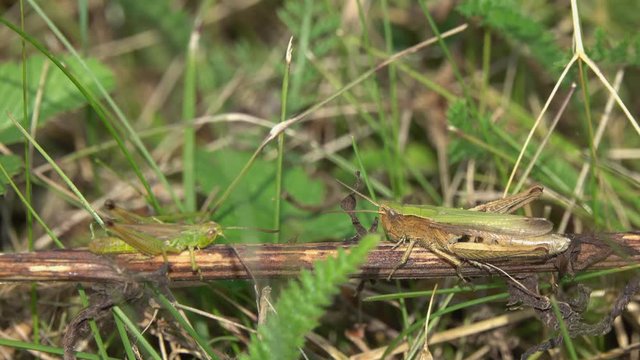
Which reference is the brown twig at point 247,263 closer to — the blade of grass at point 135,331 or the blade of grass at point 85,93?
the blade of grass at point 135,331

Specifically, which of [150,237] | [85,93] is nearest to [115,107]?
[85,93]

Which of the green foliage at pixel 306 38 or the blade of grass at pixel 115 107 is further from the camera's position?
the green foliage at pixel 306 38

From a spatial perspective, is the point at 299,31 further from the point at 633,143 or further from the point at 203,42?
the point at 633,143

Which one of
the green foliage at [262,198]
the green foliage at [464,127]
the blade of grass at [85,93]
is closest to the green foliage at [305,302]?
the green foliage at [262,198]

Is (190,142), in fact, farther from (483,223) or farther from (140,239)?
(483,223)

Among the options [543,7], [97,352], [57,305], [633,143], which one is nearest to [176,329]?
[97,352]

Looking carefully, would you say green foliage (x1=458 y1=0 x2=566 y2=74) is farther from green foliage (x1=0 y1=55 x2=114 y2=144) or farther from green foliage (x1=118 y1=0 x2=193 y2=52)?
green foliage (x1=118 y1=0 x2=193 y2=52)

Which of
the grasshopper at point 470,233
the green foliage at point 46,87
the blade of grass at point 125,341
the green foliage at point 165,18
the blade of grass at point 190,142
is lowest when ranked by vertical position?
the blade of grass at point 125,341
